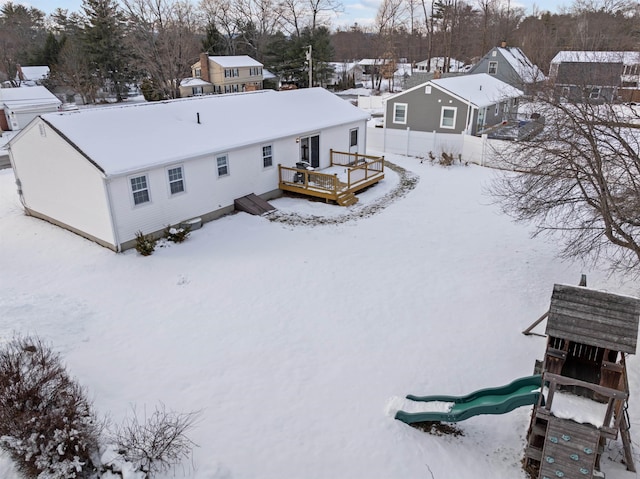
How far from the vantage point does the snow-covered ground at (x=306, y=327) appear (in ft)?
24.7

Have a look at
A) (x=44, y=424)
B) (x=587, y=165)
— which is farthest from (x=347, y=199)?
(x=44, y=424)

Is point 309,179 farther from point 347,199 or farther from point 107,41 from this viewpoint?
point 107,41

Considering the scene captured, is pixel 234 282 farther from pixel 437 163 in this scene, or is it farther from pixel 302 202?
pixel 437 163

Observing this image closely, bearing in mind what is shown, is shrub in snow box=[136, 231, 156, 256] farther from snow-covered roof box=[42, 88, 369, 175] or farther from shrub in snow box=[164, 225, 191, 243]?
snow-covered roof box=[42, 88, 369, 175]

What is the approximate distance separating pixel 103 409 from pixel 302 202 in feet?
38.3

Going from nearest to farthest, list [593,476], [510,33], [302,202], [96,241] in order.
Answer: [593,476] → [96,241] → [302,202] → [510,33]

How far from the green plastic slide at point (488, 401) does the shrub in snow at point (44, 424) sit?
4.99 m

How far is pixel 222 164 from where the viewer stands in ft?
54.6

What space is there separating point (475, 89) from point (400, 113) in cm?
484

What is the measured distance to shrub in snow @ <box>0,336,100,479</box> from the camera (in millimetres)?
6582

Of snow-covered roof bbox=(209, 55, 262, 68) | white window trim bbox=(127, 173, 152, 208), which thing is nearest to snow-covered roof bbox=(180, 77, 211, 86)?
snow-covered roof bbox=(209, 55, 262, 68)

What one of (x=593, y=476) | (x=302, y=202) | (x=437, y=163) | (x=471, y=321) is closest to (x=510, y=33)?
(x=437, y=163)

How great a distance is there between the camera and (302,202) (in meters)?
18.4

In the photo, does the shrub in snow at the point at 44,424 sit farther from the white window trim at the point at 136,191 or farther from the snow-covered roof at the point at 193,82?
the snow-covered roof at the point at 193,82
